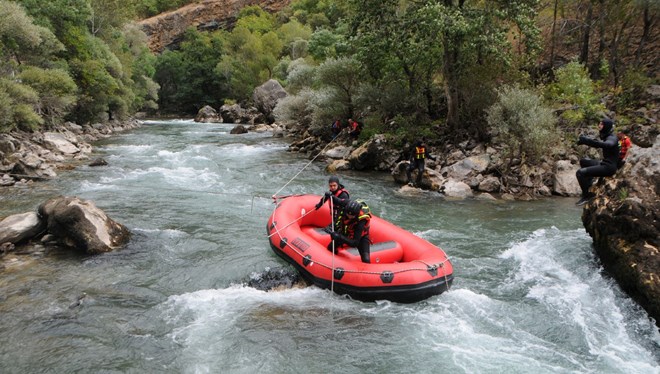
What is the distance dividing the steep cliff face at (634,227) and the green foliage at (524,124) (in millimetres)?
5670

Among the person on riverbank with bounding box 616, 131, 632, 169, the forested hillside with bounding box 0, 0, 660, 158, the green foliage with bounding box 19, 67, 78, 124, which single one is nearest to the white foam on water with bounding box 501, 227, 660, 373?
the person on riverbank with bounding box 616, 131, 632, 169

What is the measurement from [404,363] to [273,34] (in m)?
48.8

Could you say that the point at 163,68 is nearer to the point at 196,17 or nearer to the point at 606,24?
the point at 196,17

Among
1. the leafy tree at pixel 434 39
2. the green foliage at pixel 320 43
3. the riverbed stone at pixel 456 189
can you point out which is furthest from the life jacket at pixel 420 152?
the green foliage at pixel 320 43

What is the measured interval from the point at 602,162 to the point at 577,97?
7.09 meters

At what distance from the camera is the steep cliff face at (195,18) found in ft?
220

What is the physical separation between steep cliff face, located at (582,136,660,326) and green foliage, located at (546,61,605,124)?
26.2 feet

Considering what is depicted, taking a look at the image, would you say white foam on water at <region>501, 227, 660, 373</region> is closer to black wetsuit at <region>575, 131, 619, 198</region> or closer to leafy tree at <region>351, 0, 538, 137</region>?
black wetsuit at <region>575, 131, 619, 198</region>

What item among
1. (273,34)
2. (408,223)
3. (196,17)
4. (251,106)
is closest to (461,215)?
(408,223)

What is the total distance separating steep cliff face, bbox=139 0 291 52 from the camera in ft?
220

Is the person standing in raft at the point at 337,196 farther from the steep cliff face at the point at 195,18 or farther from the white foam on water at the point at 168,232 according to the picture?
the steep cliff face at the point at 195,18

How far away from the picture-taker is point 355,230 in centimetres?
697

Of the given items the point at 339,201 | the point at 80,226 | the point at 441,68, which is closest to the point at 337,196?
the point at 339,201

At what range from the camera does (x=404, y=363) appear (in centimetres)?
521
